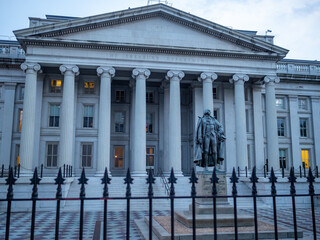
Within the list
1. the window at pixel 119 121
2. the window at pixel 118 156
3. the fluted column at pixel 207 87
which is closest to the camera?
the fluted column at pixel 207 87

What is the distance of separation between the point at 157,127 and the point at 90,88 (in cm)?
795

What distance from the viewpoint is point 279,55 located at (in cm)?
3012

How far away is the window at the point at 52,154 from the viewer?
2969cm

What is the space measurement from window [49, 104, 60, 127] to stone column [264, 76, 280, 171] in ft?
64.3

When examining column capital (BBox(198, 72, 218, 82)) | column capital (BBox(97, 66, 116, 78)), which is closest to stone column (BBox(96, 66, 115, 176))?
column capital (BBox(97, 66, 116, 78))

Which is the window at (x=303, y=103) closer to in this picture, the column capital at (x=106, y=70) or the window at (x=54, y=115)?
the column capital at (x=106, y=70)

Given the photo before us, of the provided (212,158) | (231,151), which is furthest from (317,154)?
(212,158)

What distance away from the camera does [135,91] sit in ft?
99.0

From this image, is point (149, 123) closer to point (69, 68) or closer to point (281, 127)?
point (69, 68)

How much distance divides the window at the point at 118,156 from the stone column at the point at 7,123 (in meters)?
9.91

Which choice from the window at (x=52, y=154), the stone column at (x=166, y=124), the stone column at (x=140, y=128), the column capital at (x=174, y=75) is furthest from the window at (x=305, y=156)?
the window at (x=52, y=154)

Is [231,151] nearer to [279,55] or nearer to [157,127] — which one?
[157,127]

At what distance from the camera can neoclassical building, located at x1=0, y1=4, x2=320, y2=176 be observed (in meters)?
26.4

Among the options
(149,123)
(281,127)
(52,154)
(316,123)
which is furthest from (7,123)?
(316,123)
